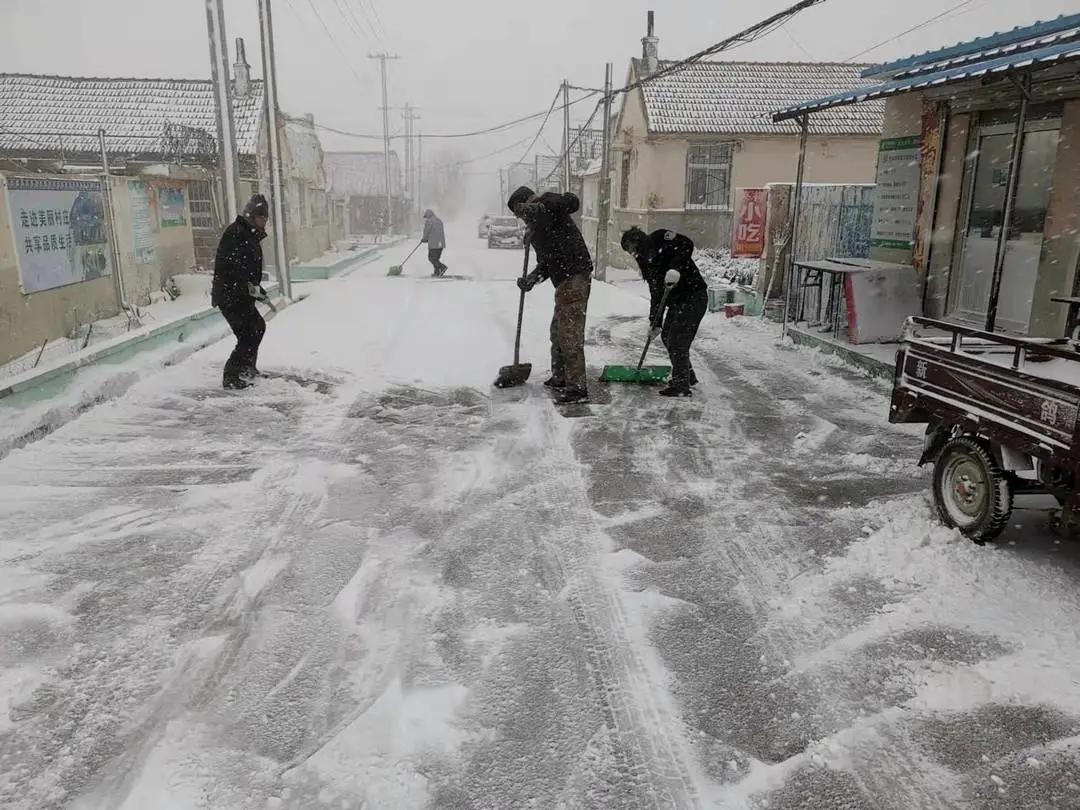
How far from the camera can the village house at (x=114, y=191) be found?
8.70 meters

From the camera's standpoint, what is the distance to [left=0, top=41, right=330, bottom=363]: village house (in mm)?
8695

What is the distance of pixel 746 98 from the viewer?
879 inches

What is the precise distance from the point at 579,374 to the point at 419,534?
10.1 ft

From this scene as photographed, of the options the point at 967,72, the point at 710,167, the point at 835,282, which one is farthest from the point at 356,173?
the point at 967,72

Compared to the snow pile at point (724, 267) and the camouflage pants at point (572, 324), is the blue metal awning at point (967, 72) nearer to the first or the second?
the camouflage pants at point (572, 324)

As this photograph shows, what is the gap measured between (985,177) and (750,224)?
17.6 ft

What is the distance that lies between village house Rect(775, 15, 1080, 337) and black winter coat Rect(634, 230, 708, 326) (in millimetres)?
2514

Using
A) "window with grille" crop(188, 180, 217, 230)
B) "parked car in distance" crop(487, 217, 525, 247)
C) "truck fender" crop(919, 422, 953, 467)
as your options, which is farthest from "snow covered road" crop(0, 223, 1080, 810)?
"parked car in distance" crop(487, 217, 525, 247)

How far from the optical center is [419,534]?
411 cm

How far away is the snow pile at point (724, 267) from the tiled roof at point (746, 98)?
3478mm

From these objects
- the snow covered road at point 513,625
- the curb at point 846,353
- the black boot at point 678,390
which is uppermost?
the curb at point 846,353

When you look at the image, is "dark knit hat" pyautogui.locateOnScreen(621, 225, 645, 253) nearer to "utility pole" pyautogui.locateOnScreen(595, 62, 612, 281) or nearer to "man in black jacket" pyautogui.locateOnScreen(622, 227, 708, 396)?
"man in black jacket" pyautogui.locateOnScreen(622, 227, 708, 396)

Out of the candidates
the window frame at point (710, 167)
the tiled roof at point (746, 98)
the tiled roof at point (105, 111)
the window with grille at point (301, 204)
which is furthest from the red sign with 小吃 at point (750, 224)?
the window with grille at point (301, 204)

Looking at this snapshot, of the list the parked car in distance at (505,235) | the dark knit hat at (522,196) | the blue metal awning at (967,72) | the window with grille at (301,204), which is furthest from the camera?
the parked car in distance at (505,235)
